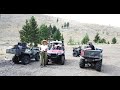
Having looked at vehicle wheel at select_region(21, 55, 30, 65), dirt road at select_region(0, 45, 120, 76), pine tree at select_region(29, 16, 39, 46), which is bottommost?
dirt road at select_region(0, 45, 120, 76)

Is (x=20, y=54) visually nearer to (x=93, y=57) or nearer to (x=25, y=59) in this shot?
(x=25, y=59)

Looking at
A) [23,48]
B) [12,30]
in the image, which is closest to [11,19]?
[12,30]

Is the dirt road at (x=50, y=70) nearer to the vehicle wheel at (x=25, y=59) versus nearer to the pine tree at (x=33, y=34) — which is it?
the vehicle wheel at (x=25, y=59)

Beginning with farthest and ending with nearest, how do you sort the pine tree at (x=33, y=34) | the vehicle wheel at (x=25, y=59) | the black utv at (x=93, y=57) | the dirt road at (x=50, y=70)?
1. the pine tree at (x=33, y=34)
2. the vehicle wheel at (x=25, y=59)
3. the black utv at (x=93, y=57)
4. the dirt road at (x=50, y=70)

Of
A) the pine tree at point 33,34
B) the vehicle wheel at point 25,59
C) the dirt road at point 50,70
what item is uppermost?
the pine tree at point 33,34

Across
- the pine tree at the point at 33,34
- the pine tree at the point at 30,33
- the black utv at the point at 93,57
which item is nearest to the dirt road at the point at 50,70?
the black utv at the point at 93,57

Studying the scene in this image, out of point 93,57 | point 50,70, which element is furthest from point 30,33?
point 50,70

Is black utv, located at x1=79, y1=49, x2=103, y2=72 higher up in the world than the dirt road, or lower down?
higher up

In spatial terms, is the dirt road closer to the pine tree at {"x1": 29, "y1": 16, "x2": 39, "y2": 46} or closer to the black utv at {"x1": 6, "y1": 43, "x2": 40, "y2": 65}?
the black utv at {"x1": 6, "y1": 43, "x2": 40, "y2": 65}

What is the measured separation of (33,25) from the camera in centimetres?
6147

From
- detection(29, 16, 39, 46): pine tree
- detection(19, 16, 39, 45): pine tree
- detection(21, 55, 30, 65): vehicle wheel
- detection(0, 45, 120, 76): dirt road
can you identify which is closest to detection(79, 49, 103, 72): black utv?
detection(0, 45, 120, 76): dirt road

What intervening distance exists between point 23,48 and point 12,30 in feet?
357
